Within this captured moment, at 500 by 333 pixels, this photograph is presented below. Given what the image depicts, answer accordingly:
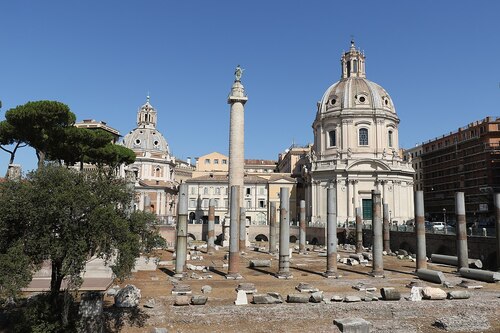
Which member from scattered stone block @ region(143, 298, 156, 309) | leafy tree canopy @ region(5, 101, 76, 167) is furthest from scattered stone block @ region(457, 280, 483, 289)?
leafy tree canopy @ region(5, 101, 76, 167)

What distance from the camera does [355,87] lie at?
6334 cm

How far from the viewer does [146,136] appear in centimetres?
8400

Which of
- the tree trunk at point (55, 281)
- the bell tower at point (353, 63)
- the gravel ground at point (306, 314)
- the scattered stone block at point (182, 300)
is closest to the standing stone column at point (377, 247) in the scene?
the gravel ground at point (306, 314)

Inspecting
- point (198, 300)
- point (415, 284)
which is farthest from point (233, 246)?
point (415, 284)

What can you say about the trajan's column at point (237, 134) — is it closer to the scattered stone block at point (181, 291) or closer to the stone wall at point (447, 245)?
the stone wall at point (447, 245)

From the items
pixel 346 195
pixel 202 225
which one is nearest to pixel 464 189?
pixel 346 195

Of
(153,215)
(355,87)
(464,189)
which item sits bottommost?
(153,215)

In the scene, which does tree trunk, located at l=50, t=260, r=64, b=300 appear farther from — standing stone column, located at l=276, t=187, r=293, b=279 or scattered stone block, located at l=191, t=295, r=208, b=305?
standing stone column, located at l=276, t=187, r=293, b=279

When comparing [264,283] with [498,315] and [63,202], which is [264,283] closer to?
[498,315]

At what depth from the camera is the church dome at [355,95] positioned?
204 ft

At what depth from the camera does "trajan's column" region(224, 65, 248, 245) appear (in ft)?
149

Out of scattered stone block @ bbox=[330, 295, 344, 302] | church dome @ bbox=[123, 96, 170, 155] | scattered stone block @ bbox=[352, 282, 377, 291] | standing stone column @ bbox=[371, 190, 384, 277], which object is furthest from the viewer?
church dome @ bbox=[123, 96, 170, 155]

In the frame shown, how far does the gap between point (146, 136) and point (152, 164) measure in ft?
20.6

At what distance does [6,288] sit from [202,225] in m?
49.9
